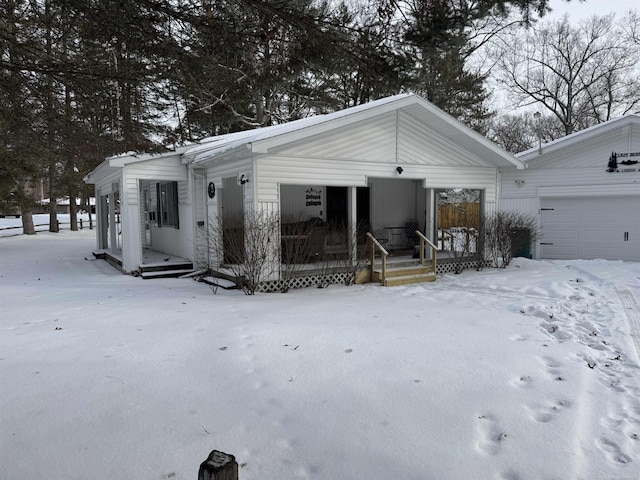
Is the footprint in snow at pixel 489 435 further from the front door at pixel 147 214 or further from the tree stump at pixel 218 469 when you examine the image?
the front door at pixel 147 214

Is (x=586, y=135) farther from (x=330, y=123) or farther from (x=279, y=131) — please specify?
(x=279, y=131)

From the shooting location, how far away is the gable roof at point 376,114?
8.34 m

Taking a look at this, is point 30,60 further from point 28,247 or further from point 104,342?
point 28,247

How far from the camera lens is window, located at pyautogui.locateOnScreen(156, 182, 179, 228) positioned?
39.9ft

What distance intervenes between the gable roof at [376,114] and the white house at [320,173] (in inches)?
0.9

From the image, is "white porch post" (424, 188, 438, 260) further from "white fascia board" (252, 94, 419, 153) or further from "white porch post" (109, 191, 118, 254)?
"white porch post" (109, 191, 118, 254)

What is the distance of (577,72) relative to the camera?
28.0 meters

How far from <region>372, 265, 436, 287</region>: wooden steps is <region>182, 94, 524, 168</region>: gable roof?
124 inches

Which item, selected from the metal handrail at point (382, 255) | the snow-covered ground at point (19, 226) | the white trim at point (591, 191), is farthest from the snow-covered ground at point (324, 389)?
the snow-covered ground at point (19, 226)

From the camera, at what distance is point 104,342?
5078mm

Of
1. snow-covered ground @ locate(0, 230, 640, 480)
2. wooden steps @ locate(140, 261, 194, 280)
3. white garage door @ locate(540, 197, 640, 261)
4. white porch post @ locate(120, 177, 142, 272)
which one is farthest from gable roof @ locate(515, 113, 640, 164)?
white porch post @ locate(120, 177, 142, 272)

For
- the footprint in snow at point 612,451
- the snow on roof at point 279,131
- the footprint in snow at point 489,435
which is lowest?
the footprint in snow at point 612,451

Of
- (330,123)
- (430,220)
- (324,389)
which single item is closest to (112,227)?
(330,123)

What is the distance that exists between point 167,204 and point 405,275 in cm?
702
